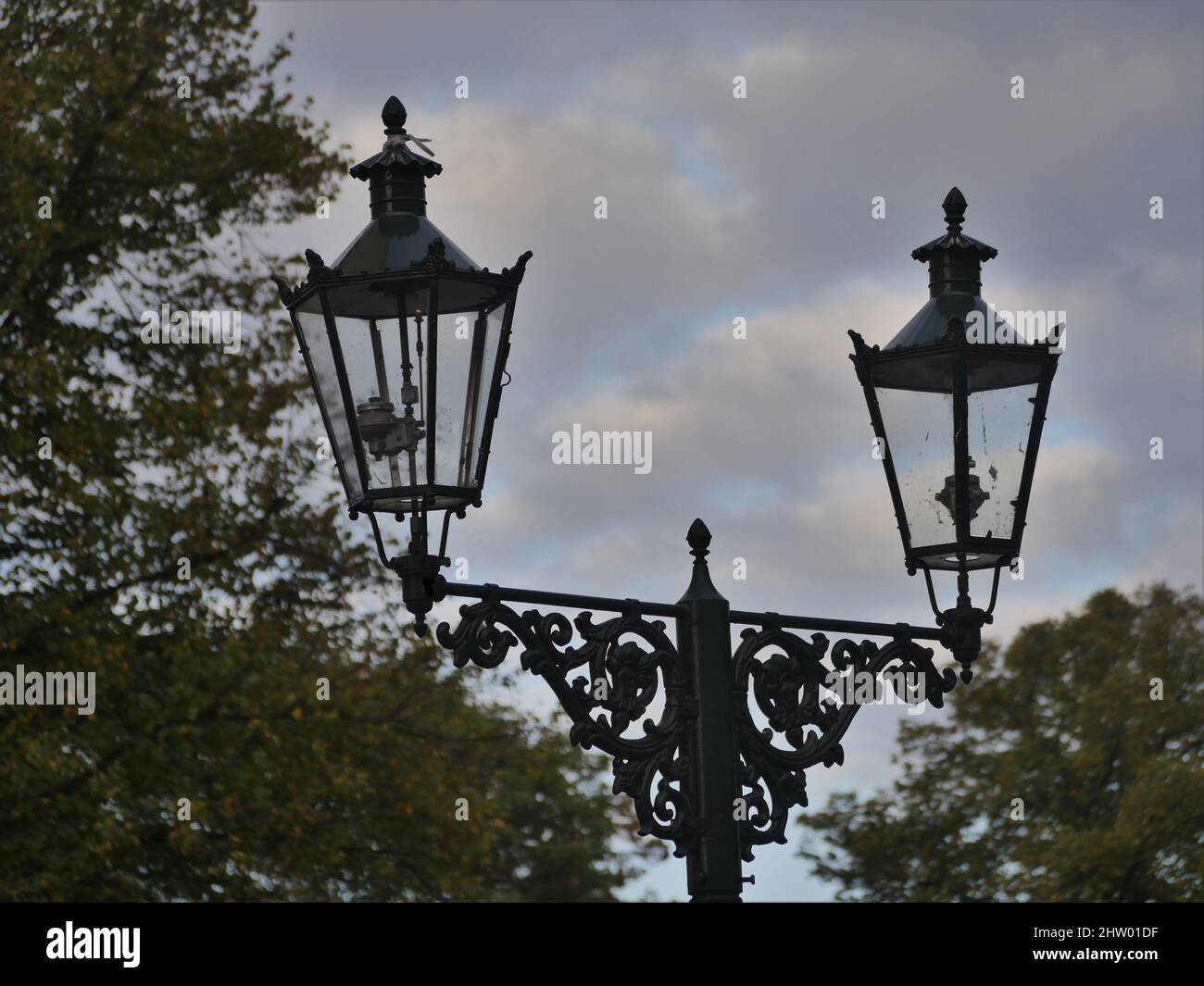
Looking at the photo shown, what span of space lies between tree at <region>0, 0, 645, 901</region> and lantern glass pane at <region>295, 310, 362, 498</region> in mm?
10523

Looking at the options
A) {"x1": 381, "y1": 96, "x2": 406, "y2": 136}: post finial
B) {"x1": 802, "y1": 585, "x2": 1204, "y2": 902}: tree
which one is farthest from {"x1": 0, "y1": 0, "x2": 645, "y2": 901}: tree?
{"x1": 802, "y1": 585, "x2": 1204, "y2": 902}: tree

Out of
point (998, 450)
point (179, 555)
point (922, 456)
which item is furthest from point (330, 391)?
point (179, 555)

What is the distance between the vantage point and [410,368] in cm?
611

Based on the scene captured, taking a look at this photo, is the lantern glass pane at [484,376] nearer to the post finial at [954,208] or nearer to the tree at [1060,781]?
the post finial at [954,208]

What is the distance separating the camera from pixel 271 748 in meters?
18.0

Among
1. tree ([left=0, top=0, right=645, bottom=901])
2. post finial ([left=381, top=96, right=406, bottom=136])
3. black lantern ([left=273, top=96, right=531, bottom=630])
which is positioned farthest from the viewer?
tree ([left=0, top=0, right=645, bottom=901])

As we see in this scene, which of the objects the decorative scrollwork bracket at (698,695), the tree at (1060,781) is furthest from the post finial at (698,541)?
the tree at (1060,781)

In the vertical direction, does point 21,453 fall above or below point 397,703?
above

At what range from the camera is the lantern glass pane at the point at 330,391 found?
20.0 ft

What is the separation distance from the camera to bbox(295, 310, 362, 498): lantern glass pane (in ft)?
20.0

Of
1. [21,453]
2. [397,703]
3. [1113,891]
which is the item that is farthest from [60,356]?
[1113,891]

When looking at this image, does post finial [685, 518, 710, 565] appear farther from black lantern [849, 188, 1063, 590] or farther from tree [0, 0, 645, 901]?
tree [0, 0, 645, 901]

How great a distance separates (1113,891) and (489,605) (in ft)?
87.8

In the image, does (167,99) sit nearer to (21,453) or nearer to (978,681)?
(21,453)
